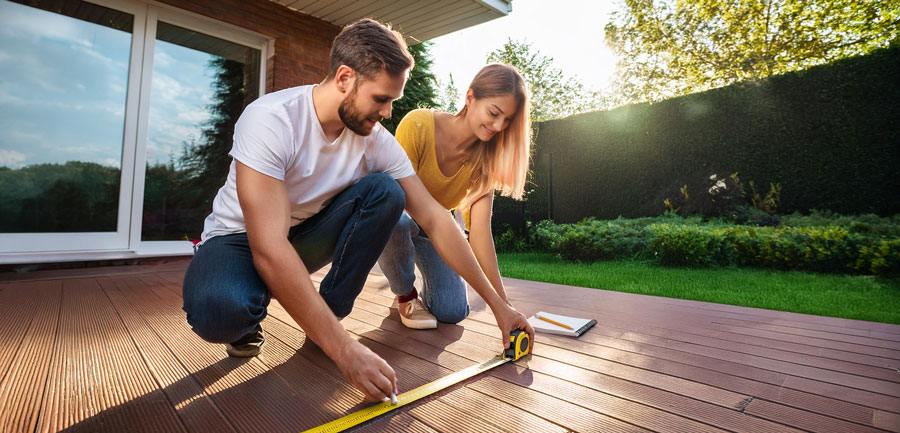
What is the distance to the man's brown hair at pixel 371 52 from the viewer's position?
1.37 m

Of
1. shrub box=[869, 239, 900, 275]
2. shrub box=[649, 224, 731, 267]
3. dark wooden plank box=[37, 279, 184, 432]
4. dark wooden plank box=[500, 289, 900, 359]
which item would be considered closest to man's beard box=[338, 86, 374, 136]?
dark wooden plank box=[37, 279, 184, 432]

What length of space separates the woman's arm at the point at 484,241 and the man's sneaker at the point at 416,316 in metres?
0.35

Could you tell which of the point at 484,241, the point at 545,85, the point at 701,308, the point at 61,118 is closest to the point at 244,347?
the point at 484,241

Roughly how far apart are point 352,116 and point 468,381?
3.06ft

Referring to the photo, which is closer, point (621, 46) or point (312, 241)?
point (312, 241)

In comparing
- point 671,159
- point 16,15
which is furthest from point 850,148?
point 16,15

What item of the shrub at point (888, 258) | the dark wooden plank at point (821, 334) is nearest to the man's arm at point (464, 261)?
the dark wooden plank at point (821, 334)

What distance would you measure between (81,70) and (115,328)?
3.00 meters

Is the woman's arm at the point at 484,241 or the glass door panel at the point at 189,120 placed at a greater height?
the glass door panel at the point at 189,120

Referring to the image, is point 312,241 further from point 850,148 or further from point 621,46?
point 621,46

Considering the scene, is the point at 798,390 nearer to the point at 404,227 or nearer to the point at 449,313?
the point at 449,313

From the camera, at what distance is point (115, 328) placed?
6.20 feet

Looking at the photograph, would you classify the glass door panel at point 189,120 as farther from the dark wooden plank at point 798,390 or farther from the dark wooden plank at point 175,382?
the dark wooden plank at point 798,390

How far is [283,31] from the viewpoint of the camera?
4.45 metres
